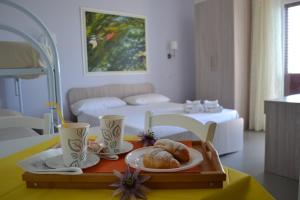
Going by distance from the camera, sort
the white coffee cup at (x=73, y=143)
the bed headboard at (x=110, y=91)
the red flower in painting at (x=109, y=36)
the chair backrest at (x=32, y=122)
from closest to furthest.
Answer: the white coffee cup at (x=73, y=143)
the chair backrest at (x=32, y=122)
the bed headboard at (x=110, y=91)
the red flower in painting at (x=109, y=36)

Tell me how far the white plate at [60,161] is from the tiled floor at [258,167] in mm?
1710

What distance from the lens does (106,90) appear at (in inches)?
150

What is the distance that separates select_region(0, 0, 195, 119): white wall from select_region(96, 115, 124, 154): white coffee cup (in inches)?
106

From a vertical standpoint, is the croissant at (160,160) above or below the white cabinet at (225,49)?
below

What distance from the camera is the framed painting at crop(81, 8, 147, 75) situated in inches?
142

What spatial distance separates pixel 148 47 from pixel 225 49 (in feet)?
4.10

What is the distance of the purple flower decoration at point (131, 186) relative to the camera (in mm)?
568

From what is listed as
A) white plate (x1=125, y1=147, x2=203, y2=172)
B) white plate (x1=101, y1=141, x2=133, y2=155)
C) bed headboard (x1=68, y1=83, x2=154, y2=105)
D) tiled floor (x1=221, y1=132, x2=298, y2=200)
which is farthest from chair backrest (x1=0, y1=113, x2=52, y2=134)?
bed headboard (x1=68, y1=83, x2=154, y2=105)

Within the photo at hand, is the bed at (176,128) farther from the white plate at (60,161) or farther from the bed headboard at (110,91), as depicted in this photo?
the white plate at (60,161)

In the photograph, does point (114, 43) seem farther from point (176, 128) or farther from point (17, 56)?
point (17, 56)

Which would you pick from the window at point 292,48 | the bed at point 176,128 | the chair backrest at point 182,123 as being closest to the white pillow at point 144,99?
the bed at point 176,128

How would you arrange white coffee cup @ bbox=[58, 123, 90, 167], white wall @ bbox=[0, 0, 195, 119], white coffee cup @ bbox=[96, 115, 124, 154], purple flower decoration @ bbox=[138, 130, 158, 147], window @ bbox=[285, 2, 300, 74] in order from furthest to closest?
window @ bbox=[285, 2, 300, 74]
white wall @ bbox=[0, 0, 195, 119]
purple flower decoration @ bbox=[138, 130, 158, 147]
white coffee cup @ bbox=[96, 115, 124, 154]
white coffee cup @ bbox=[58, 123, 90, 167]

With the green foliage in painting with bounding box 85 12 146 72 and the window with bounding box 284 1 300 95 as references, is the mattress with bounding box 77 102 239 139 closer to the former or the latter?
the green foliage in painting with bounding box 85 12 146 72

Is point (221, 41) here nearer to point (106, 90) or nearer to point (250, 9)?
point (250, 9)
